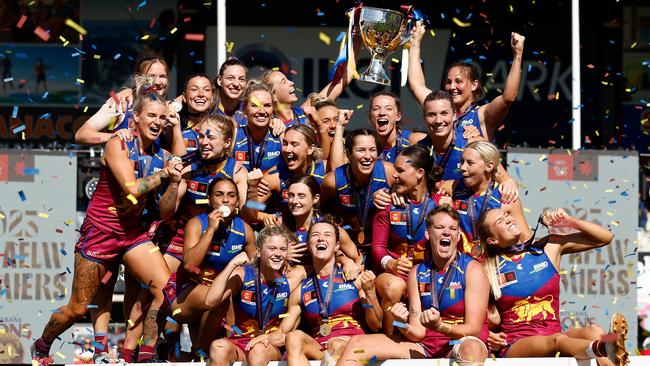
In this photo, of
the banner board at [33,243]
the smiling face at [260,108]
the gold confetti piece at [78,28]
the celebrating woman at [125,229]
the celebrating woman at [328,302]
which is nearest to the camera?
the celebrating woman at [328,302]

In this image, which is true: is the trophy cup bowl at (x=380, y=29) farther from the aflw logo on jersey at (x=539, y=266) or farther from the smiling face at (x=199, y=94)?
the aflw logo on jersey at (x=539, y=266)

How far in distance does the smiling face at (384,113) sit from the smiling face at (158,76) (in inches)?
52.1

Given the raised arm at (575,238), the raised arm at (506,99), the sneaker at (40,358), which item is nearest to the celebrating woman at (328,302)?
the raised arm at (575,238)

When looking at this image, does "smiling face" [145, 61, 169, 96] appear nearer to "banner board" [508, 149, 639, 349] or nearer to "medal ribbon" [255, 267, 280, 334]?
"medal ribbon" [255, 267, 280, 334]

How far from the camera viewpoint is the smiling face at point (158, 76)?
771 centimetres

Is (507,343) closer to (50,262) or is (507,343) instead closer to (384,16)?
(384,16)

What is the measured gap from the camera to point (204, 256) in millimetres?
7188

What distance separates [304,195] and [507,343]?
4.84ft

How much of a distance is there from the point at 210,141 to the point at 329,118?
105 centimetres

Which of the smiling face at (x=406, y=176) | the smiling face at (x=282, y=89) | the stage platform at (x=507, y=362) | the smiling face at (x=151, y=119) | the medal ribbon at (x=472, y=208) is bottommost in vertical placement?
the stage platform at (x=507, y=362)

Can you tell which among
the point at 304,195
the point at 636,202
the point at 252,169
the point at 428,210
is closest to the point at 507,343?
the point at 428,210

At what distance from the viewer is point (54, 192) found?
30.5ft

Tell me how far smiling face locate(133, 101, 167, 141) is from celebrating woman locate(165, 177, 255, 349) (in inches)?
18.4

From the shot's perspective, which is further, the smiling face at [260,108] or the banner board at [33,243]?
the banner board at [33,243]
